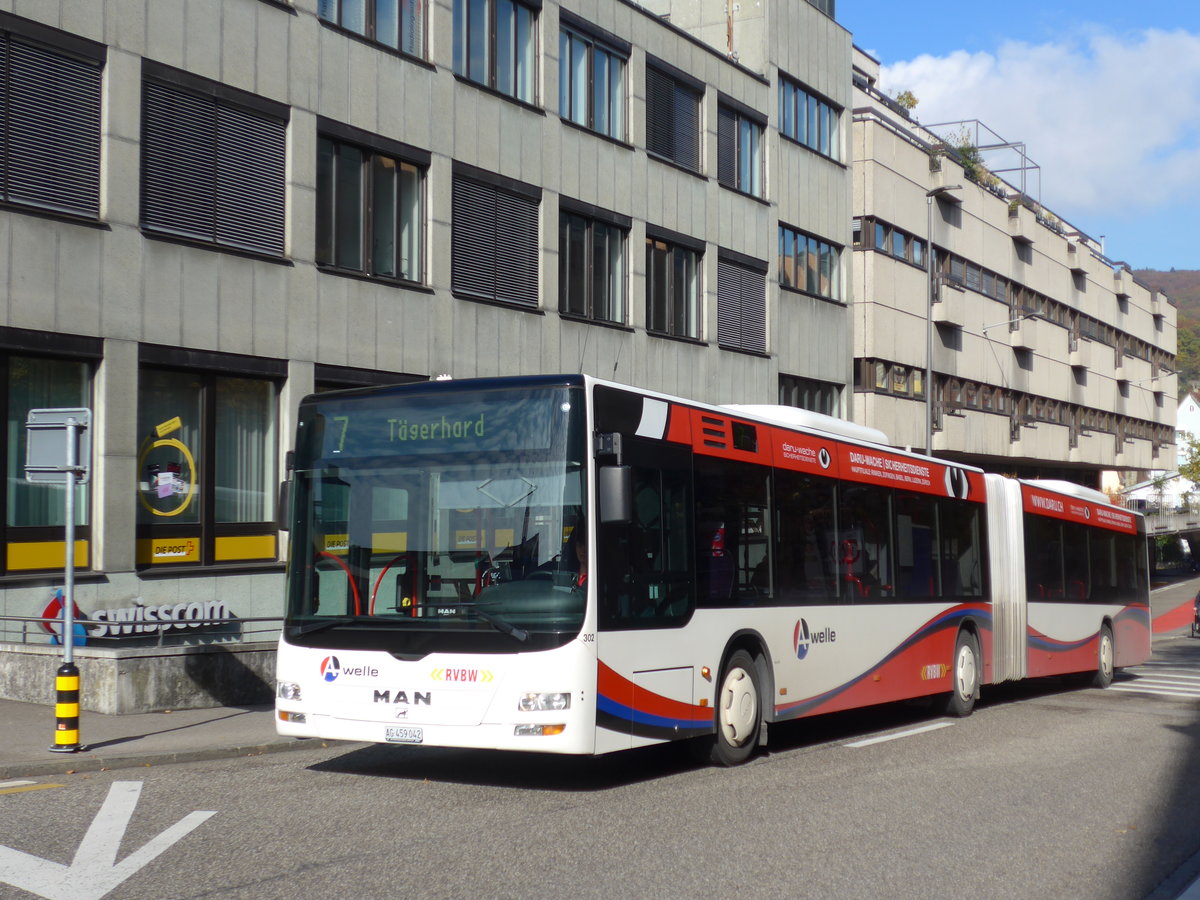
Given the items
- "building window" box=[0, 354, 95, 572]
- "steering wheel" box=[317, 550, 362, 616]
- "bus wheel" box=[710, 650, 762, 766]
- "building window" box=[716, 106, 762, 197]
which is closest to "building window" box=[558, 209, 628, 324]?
"building window" box=[716, 106, 762, 197]

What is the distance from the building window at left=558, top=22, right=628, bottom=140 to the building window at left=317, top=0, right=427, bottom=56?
4.01m

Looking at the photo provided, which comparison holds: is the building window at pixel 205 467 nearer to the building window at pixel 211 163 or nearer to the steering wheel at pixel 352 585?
the building window at pixel 211 163

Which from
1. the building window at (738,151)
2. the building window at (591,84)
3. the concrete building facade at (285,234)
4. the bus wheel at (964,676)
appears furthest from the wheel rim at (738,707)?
the building window at (738,151)

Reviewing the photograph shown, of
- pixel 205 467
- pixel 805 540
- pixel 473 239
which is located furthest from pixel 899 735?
pixel 473 239

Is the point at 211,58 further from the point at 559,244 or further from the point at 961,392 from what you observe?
the point at 961,392

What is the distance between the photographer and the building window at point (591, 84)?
27094mm

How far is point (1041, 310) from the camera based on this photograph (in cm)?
6150

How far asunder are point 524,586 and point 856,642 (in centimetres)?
547

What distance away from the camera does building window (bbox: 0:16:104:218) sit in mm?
16969

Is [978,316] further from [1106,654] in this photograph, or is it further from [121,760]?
[121,760]

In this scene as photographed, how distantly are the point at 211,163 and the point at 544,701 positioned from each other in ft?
41.5

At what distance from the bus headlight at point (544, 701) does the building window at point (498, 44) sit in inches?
660

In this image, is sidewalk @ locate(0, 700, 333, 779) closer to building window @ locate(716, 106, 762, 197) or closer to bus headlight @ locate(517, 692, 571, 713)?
bus headlight @ locate(517, 692, 571, 713)

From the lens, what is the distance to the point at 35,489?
17.5 meters
